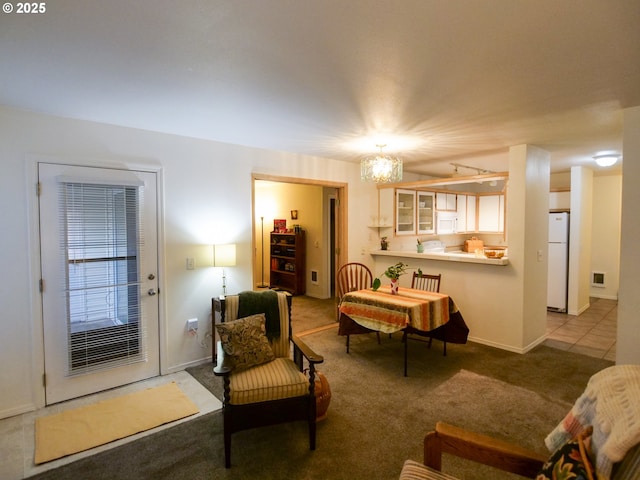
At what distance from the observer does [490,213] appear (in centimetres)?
697

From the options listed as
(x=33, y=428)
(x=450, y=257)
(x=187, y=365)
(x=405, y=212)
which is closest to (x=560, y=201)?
(x=405, y=212)

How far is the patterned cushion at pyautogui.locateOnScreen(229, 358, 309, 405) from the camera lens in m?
2.25

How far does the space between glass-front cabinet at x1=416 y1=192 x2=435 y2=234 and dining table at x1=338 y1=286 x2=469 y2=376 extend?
7.92 ft

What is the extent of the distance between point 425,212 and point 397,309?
323cm

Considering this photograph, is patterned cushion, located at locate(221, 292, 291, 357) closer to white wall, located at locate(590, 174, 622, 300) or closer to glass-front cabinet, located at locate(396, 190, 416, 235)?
glass-front cabinet, located at locate(396, 190, 416, 235)

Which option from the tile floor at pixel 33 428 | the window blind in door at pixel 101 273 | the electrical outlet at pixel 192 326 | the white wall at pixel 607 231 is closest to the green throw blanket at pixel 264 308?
the tile floor at pixel 33 428

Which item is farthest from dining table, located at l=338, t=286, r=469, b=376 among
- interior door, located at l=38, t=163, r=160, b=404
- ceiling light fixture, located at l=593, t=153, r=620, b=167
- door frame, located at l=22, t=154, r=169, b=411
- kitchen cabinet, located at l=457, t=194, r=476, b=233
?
kitchen cabinet, located at l=457, t=194, r=476, b=233

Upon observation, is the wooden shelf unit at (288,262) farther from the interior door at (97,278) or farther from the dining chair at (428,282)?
the interior door at (97,278)

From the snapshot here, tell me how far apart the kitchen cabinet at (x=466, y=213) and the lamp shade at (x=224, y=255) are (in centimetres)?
488

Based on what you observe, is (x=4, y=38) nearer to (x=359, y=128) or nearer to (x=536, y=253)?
(x=359, y=128)

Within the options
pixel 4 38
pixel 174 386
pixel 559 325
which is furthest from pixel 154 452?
pixel 559 325

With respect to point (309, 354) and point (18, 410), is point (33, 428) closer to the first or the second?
point (18, 410)

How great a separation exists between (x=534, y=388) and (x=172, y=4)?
12.8 ft

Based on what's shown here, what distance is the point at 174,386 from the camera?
3.25 meters
